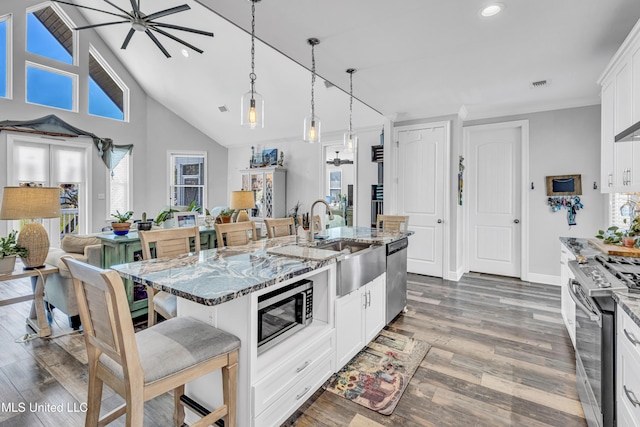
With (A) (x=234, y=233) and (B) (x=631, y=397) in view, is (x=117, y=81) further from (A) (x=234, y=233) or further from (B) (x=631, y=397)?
(B) (x=631, y=397)

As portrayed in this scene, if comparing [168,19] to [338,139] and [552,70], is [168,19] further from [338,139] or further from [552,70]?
[552,70]

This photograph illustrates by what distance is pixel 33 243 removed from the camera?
278 cm

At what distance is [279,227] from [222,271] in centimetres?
164

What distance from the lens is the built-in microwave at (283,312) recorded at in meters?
1.65

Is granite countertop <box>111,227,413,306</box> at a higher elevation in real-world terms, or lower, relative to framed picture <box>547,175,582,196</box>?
lower

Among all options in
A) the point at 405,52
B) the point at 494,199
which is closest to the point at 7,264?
the point at 405,52

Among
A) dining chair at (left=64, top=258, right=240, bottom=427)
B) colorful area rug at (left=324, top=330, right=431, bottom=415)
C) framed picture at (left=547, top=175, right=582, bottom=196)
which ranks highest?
framed picture at (left=547, top=175, right=582, bottom=196)

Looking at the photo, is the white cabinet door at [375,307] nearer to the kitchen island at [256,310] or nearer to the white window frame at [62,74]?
the kitchen island at [256,310]

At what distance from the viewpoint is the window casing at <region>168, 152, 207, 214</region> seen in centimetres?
792

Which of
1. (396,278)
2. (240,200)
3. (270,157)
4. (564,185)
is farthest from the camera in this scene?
(270,157)

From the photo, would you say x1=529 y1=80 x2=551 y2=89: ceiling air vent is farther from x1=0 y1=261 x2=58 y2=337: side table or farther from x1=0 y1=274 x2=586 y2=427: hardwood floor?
x1=0 y1=261 x2=58 y2=337: side table

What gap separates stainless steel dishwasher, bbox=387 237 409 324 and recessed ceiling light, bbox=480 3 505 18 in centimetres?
194

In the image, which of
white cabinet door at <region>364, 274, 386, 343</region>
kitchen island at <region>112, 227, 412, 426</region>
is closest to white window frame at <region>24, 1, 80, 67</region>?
kitchen island at <region>112, 227, 412, 426</region>

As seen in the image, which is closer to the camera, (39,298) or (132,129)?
(39,298)
